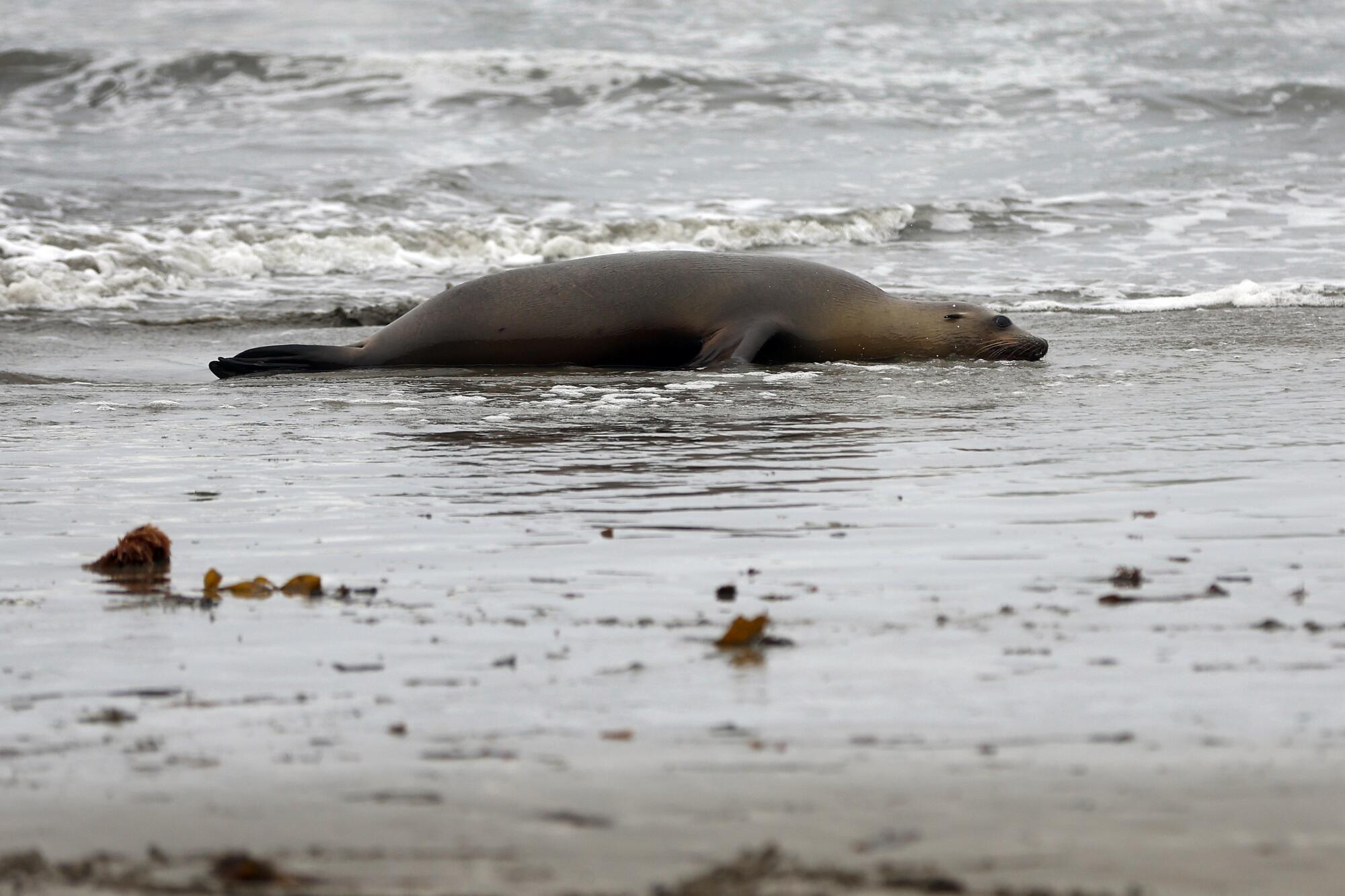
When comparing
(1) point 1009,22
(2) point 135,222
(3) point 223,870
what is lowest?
(3) point 223,870

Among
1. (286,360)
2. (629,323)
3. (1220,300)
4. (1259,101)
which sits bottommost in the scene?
(286,360)

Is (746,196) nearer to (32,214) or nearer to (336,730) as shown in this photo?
(32,214)

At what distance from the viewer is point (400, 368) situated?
722cm

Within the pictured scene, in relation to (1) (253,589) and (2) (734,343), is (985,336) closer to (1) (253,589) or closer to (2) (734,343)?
(2) (734,343)

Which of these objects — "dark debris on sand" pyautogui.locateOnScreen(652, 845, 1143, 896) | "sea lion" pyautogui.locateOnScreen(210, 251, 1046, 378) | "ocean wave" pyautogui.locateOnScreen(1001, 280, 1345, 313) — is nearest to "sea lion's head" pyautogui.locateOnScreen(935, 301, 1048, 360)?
"sea lion" pyautogui.locateOnScreen(210, 251, 1046, 378)

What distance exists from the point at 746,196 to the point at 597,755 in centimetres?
1327

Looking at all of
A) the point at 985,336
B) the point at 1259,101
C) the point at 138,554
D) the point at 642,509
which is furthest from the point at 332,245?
the point at 1259,101

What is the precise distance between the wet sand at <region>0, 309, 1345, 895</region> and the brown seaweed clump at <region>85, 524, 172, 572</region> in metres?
0.08

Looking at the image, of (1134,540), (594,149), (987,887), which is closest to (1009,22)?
(594,149)

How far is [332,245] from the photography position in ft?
40.1

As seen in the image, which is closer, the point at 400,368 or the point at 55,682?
the point at 55,682

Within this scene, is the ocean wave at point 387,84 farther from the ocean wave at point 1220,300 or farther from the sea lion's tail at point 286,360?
the sea lion's tail at point 286,360

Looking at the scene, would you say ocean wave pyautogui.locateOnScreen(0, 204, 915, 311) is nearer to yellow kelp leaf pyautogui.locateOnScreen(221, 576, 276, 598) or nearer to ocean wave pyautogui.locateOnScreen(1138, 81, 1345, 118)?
yellow kelp leaf pyautogui.locateOnScreen(221, 576, 276, 598)

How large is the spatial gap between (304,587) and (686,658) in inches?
33.5
